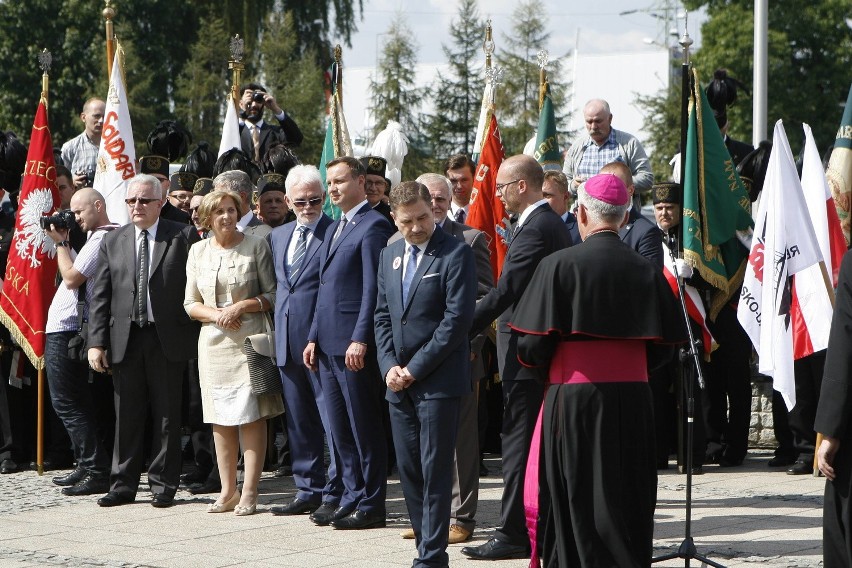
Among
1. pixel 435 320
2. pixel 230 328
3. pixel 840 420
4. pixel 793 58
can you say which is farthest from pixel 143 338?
pixel 793 58

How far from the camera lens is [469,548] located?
7750 mm

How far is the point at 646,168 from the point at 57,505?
548cm

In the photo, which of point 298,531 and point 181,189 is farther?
point 181,189

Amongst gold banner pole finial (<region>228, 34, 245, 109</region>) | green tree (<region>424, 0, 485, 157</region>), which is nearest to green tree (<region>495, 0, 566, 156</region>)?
green tree (<region>424, 0, 485, 157</region>)

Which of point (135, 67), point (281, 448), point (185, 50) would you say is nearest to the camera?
point (281, 448)

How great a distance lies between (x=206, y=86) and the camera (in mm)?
39781

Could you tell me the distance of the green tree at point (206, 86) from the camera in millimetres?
39906

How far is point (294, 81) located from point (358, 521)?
104 ft

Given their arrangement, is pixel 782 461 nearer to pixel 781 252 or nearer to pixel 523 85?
pixel 781 252

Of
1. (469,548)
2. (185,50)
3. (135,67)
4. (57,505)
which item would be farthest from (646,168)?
(185,50)

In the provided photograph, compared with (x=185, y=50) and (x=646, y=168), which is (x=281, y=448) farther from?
(x=185, y=50)

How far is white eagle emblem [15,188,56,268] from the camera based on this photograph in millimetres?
11406

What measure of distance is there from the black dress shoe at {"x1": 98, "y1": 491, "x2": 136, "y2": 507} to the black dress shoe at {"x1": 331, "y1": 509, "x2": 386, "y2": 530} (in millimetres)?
1879

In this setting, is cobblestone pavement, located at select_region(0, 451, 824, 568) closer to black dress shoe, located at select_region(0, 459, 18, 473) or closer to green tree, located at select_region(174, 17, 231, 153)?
black dress shoe, located at select_region(0, 459, 18, 473)
